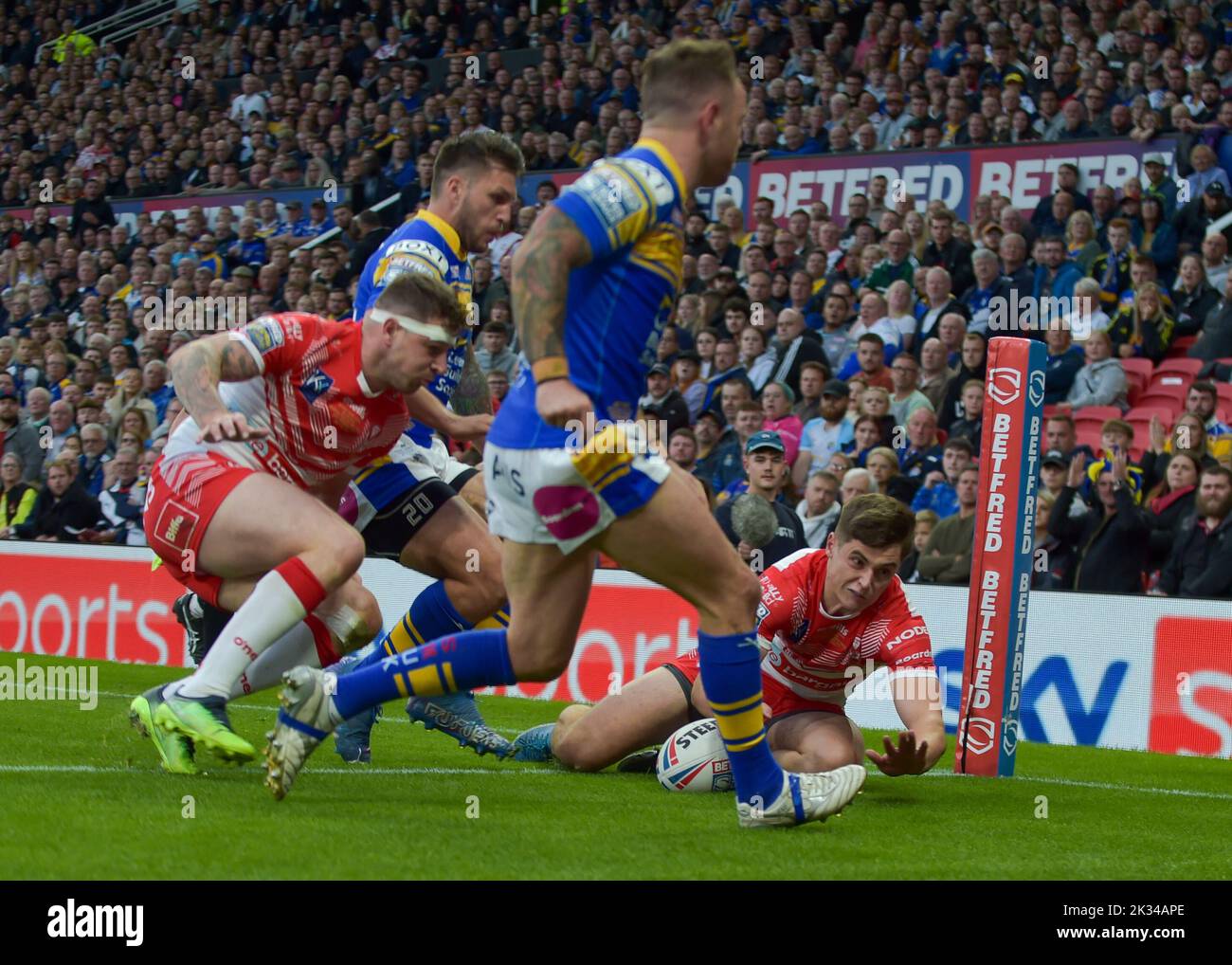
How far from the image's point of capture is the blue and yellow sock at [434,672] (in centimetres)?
522

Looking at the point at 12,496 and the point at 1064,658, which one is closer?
the point at 1064,658

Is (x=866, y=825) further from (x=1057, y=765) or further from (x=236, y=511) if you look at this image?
(x=1057, y=765)

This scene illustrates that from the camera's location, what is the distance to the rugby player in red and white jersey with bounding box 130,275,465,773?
583 cm

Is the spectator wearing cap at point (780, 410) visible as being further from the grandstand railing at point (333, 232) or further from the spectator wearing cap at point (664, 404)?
the grandstand railing at point (333, 232)

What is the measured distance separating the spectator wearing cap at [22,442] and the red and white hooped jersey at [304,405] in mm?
12251

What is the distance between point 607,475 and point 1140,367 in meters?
9.29

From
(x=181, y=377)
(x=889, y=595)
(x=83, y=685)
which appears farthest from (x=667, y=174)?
(x=83, y=685)

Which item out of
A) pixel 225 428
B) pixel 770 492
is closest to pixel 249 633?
pixel 225 428

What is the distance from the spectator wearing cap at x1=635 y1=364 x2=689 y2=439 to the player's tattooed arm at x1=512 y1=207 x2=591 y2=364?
344 inches

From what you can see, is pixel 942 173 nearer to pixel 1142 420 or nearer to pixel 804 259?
pixel 804 259

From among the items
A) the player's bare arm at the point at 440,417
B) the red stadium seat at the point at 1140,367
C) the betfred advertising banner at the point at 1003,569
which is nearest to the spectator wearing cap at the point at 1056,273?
the red stadium seat at the point at 1140,367

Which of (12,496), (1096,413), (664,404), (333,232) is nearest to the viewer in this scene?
(1096,413)

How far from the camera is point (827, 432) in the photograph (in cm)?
1304

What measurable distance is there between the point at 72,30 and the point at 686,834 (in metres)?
28.0
